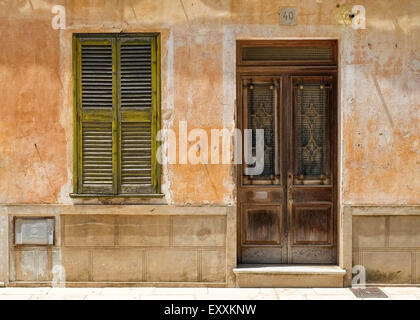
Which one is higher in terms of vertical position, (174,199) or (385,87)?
(385,87)

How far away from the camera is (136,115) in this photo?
5766 millimetres

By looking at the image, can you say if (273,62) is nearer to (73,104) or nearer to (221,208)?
(221,208)

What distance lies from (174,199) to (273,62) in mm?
2264

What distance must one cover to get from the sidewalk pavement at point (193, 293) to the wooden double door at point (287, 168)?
54 cm

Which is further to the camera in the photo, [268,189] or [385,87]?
[268,189]

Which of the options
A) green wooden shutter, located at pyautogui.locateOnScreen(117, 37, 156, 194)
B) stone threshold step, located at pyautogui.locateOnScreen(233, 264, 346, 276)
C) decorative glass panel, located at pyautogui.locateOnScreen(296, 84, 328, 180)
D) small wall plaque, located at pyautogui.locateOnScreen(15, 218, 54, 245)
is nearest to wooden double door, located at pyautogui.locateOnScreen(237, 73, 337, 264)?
decorative glass panel, located at pyautogui.locateOnScreen(296, 84, 328, 180)

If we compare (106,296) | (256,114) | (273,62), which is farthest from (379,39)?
(106,296)

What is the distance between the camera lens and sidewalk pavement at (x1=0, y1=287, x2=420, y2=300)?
5.40m

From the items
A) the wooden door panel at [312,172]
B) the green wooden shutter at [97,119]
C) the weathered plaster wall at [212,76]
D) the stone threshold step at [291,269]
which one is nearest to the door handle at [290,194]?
the wooden door panel at [312,172]

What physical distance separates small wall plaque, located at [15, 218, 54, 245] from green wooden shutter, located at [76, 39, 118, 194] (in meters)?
0.65

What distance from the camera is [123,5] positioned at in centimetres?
571

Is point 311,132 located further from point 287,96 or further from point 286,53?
point 286,53

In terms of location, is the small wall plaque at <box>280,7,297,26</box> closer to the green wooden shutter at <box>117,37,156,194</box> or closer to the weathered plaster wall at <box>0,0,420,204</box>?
the weathered plaster wall at <box>0,0,420,204</box>

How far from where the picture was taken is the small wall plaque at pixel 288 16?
5684 mm
